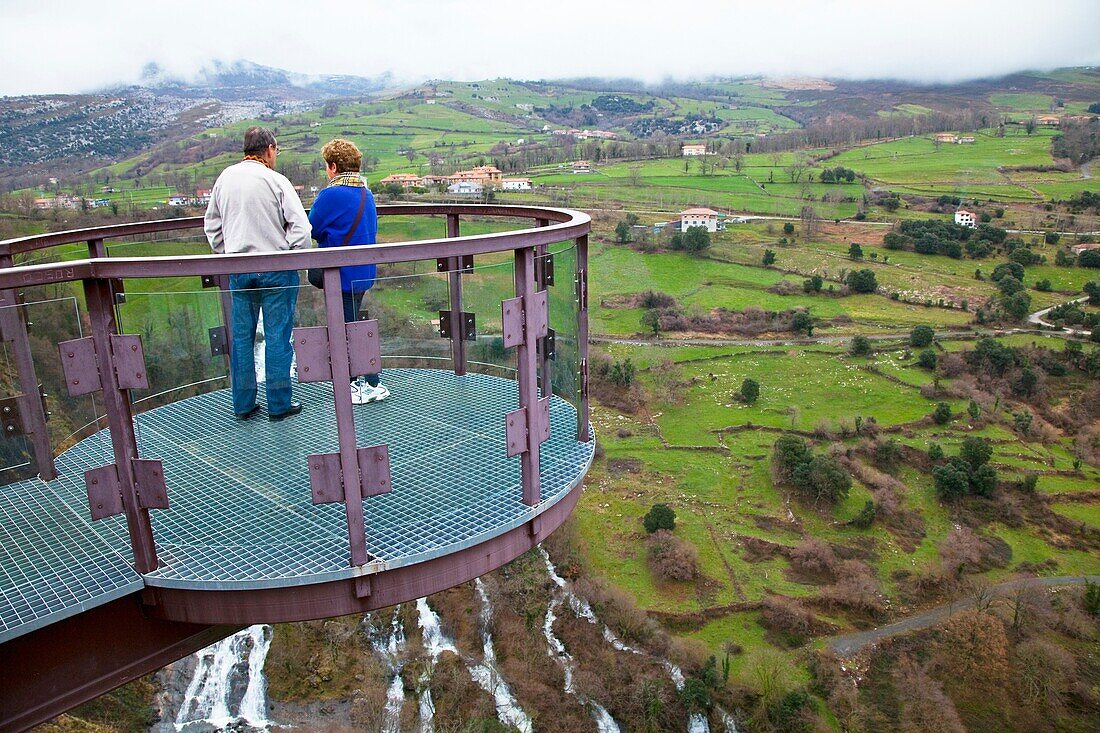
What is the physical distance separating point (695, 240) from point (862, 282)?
1185cm

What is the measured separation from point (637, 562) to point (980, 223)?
50494 mm

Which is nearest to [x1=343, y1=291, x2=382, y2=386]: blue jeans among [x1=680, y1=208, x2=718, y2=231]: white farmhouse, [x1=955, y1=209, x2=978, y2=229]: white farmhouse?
[x1=680, y1=208, x2=718, y2=231]: white farmhouse

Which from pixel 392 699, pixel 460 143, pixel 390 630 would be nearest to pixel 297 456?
pixel 392 699

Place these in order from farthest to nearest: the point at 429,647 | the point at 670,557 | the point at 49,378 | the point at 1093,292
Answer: the point at 1093,292
the point at 670,557
the point at 429,647
the point at 49,378

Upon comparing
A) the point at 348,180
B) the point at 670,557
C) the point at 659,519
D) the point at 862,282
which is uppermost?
the point at 348,180

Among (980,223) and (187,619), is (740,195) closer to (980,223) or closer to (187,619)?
(980,223)

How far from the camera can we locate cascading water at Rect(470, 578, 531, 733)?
20830 mm

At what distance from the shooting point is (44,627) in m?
3.40

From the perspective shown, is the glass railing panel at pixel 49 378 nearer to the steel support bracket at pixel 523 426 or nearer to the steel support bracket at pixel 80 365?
the steel support bracket at pixel 80 365

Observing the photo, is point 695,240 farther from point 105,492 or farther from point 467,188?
point 105,492

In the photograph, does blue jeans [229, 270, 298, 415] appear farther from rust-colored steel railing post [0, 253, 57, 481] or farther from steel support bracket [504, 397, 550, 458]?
steel support bracket [504, 397, 550, 458]

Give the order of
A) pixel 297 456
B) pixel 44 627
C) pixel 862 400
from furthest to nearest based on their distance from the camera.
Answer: pixel 862 400
pixel 297 456
pixel 44 627

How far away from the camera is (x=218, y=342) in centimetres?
467

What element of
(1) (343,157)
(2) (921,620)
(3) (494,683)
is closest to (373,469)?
(1) (343,157)
